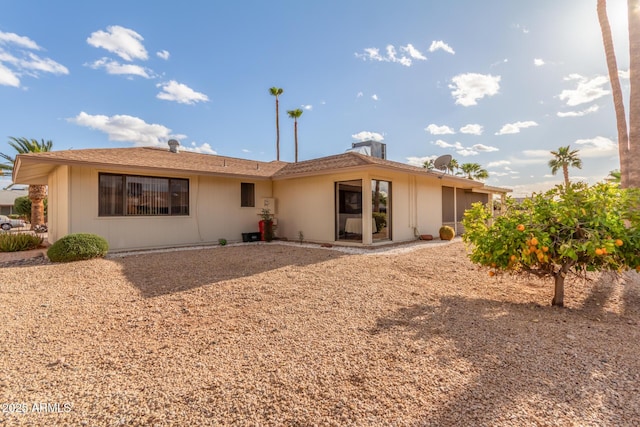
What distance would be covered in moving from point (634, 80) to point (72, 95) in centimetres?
1832

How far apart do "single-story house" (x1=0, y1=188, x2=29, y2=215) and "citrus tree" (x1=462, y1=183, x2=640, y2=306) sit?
44487 millimetres

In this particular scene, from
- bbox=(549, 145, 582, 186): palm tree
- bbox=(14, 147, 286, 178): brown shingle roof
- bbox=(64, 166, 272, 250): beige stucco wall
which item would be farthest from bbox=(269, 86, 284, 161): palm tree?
bbox=(549, 145, 582, 186): palm tree

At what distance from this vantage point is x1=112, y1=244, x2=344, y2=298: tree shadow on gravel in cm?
506

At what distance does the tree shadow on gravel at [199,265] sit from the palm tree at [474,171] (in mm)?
27857

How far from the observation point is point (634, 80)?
7.02 metres

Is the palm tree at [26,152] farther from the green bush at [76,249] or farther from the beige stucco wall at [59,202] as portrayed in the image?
the green bush at [76,249]

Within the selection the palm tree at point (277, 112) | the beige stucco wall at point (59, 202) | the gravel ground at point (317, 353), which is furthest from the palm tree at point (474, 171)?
the beige stucco wall at point (59, 202)

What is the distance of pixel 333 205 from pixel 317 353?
7571mm

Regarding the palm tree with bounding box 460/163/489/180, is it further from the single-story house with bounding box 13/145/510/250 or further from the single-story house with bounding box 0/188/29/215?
the single-story house with bounding box 0/188/29/215

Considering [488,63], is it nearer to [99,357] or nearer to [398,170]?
[398,170]

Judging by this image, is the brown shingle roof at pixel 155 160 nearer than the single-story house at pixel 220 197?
Yes

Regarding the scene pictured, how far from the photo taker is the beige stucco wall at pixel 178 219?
8.09 meters

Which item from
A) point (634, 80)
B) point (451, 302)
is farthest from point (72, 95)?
point (634, 80)

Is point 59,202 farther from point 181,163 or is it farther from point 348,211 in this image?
point 348,211
